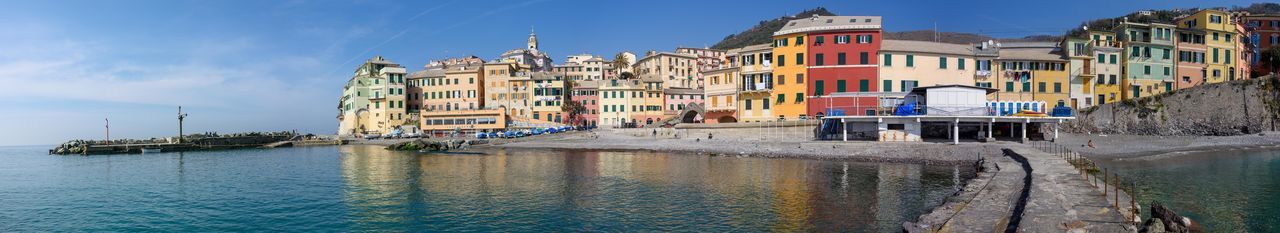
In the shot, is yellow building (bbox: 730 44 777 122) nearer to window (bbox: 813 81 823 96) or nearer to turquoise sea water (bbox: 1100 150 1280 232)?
window (bbox: 813 81 823 96)

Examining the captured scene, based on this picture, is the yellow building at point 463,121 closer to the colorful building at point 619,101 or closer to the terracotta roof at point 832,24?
the colorful building at point 619,101

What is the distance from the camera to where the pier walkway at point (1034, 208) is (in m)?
13.9

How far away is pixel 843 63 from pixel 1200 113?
29621 mm

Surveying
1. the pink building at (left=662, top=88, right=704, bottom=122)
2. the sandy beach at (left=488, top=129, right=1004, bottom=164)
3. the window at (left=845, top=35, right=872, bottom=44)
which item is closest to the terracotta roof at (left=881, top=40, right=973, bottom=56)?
the window at (left=845, top=35, right=872, bottom=44)

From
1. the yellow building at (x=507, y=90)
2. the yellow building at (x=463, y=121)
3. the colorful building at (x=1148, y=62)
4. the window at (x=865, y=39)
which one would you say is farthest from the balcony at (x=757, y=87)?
the yellow building at (x=507, y=90)

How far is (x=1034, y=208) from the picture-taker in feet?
51.9

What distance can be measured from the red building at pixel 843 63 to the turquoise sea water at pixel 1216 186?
69.6ft

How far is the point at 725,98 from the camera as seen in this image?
210ft

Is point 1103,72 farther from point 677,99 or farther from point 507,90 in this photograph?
point 507,90

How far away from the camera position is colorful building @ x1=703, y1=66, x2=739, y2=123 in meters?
62.9

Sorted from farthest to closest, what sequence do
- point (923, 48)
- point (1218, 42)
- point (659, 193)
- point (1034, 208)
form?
point (1218, 42)
point (923, 48)
point (659, 193)
point (1034, 208)

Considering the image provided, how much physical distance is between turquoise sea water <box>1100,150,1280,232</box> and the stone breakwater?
44.0ft

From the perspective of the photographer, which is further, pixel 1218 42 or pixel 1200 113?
pixel 1218 42

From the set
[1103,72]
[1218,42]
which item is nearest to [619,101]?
[1103,72]
